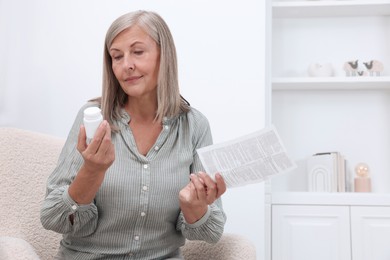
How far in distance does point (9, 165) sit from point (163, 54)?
0.57m

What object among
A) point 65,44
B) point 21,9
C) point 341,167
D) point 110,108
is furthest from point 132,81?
point 341,167

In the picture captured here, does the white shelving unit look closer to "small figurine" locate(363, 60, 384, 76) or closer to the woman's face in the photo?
"small figurine" locate(363, 60, 384, 76)

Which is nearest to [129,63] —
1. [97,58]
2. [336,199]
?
[97,58]

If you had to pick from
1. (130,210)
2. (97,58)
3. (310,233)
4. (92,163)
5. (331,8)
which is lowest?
(310,233)

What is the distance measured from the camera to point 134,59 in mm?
1357

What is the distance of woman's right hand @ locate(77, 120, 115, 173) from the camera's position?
1.09 m

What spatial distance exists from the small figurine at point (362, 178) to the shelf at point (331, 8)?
0.75 meters

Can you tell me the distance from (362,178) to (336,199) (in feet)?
0.94

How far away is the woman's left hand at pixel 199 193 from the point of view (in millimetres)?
1220

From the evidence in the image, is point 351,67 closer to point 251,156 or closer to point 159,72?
point 159,72

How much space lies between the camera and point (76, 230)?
1.25 meters

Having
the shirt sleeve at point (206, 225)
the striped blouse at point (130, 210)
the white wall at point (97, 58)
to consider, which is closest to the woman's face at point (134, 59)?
the striped blouse at point (130, 210)

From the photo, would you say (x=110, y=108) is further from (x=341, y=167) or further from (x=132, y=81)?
(x=341, y=167)

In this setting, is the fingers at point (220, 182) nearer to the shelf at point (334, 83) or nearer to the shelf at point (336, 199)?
the shelf at point (336, 199)
